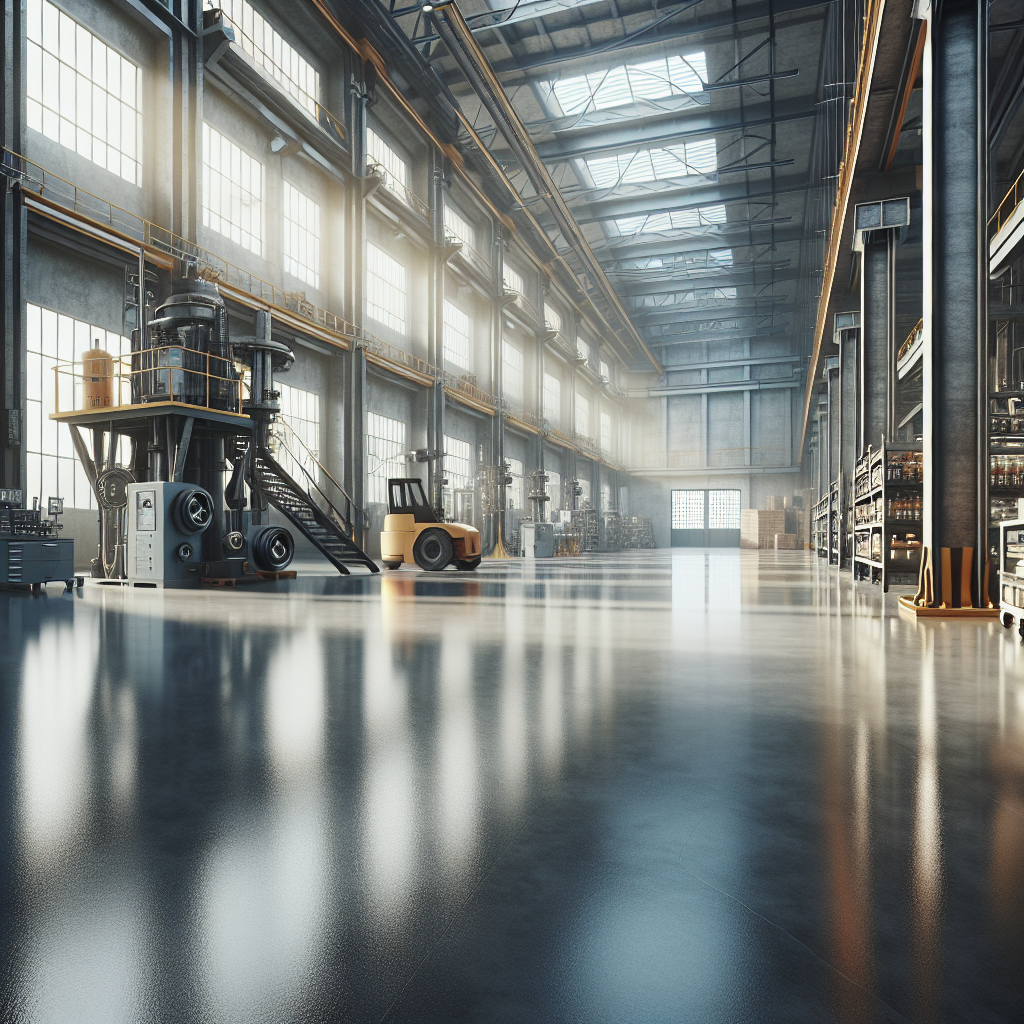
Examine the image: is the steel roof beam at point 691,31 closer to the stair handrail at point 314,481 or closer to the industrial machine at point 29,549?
the stair handrail at point 314,481

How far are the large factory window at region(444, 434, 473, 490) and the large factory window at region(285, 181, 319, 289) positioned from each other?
9.39m

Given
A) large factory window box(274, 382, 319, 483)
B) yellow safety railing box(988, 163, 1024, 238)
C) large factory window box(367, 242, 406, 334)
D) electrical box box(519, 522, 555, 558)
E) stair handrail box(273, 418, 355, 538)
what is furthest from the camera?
electrical box box(519, 522, 555, 558)

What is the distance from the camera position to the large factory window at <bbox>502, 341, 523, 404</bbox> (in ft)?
117

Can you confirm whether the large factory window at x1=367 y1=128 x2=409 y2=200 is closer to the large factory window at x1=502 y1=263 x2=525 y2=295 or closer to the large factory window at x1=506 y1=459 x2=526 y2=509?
the large factory window at x1=502 y1=263 x2=525 y2=295

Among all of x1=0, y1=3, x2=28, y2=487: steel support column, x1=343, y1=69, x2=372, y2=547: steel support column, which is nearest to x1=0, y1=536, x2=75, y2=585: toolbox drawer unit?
x1=0, y1=3, x2=28, y2=487: steel support column

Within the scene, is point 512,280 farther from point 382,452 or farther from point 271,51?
point 271,51

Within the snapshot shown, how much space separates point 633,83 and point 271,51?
1207 cm

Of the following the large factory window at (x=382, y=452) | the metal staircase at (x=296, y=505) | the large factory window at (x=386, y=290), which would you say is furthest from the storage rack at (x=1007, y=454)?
the large factory window at (x=386, y=290)

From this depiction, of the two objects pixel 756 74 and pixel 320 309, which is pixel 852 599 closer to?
pixel 320 309

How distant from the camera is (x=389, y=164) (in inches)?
1008

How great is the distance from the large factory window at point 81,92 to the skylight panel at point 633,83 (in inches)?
566

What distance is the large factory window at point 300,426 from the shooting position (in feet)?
67.8

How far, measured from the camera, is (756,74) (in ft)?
84.5

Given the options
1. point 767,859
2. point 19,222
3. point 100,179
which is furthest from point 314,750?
point 100,179
